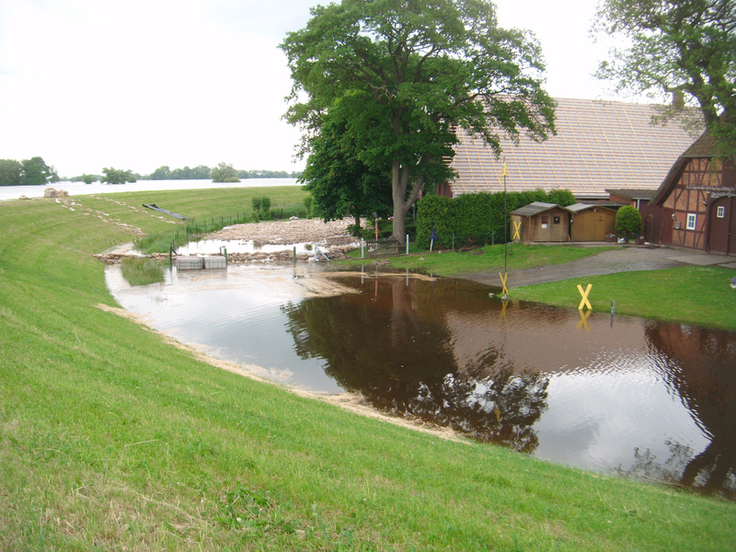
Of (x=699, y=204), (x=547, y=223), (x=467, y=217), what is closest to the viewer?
(x=699, y=204)

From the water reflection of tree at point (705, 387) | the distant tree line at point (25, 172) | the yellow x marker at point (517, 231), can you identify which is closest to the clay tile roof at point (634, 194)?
Result: the yellow x marker at point (517, 231)

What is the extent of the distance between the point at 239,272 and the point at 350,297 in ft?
32.3

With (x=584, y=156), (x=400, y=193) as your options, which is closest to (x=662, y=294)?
(x=400, y=193)

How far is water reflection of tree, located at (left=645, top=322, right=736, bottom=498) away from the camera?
30.0ft

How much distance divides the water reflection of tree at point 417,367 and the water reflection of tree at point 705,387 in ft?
9.44

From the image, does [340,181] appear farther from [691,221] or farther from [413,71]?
[691,221]

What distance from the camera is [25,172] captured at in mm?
73438

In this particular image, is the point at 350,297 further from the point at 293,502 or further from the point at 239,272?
the point at 293,502

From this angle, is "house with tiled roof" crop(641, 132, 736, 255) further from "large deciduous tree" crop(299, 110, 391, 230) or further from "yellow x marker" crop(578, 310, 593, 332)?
"large deciduous tree" crop(299, 110, 391, 230)

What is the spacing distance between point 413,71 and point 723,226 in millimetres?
18941

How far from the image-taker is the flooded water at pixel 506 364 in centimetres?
1032

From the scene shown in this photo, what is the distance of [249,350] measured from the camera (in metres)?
16.2

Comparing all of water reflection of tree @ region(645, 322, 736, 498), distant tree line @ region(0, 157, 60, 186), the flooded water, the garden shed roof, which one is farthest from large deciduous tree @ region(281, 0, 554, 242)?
distant tree line @ region(0, 157, 60, 186)

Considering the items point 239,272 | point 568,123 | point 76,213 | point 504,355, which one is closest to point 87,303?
point 239,272
